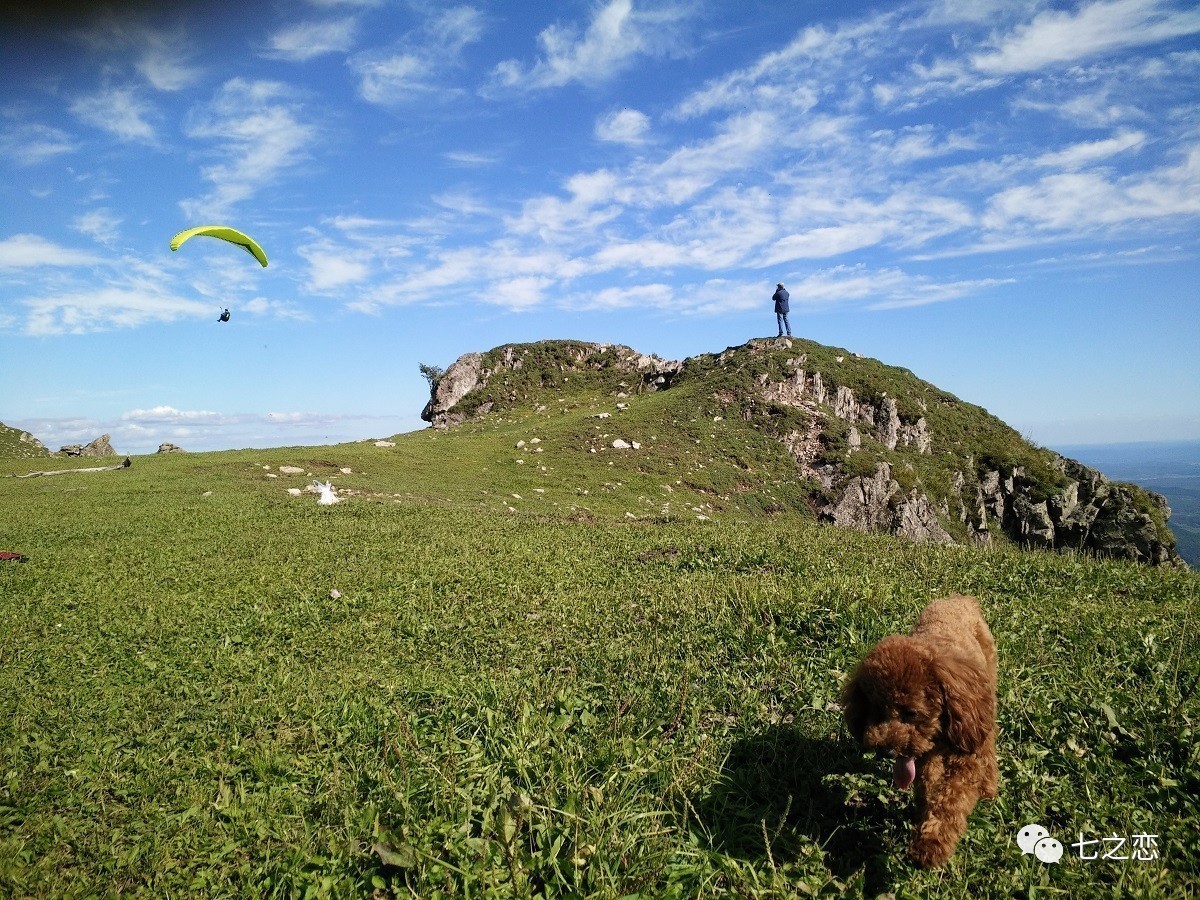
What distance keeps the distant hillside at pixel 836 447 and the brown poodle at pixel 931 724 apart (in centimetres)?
3190

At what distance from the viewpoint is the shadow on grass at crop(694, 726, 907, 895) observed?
495cm

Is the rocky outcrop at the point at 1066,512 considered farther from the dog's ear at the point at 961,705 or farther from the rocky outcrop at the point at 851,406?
the dog's ear at the point at 961,705

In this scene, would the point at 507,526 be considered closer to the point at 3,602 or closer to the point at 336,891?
the point at 3,602

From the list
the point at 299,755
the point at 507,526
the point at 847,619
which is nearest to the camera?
the point at 299,755

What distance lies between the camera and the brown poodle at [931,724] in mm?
4480

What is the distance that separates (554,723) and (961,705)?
12.4 feet

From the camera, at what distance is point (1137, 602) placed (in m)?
9.53

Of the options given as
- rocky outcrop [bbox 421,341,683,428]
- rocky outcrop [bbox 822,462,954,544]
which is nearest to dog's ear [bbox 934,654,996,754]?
rocky outcrop [bbox 822,462,954,544]

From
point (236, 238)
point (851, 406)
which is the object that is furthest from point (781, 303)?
point (236, 238)

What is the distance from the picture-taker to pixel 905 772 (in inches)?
184

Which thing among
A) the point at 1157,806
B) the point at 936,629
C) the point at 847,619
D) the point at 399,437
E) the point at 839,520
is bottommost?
the point at 839,520

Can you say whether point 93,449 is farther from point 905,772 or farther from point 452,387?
point 905,772

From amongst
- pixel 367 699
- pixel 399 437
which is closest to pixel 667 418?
pixel 399 437

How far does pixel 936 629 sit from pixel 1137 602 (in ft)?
21.8
